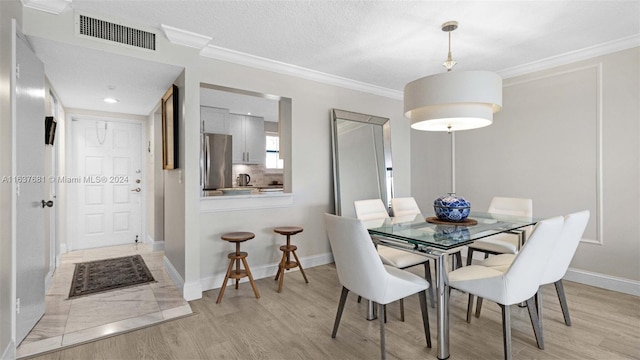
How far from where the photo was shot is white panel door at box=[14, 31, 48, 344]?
1.95 m

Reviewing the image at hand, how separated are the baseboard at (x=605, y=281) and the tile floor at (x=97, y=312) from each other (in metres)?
3.96

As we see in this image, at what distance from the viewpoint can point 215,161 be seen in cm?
546

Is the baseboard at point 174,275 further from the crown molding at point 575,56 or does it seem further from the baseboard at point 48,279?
the crown molding at point 575,56

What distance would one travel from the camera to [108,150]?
4.71 m

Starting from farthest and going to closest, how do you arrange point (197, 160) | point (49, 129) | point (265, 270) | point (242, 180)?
point (242, 180), point (265, 270), point (49, 129), point (197, 160)

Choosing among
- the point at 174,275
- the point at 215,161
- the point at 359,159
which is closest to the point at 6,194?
the point at 174,275

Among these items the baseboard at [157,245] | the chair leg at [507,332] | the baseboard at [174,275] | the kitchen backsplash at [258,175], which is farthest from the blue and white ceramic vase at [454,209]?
the kitchen backsplash at [258,175]

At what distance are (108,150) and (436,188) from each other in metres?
5.16

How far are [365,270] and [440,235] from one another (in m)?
0.65

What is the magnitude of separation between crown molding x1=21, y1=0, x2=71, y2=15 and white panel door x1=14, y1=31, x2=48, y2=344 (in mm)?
334

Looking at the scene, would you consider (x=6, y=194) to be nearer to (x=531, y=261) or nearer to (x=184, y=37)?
(x=184, y=37)

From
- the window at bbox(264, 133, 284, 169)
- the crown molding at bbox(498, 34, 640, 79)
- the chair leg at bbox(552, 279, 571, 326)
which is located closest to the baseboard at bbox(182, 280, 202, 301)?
the chair leg at bbox(552, 279, 571, 326)

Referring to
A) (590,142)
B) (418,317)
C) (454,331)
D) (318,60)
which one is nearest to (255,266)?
(418,317)

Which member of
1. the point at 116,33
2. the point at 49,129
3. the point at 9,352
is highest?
the point at 116,33
